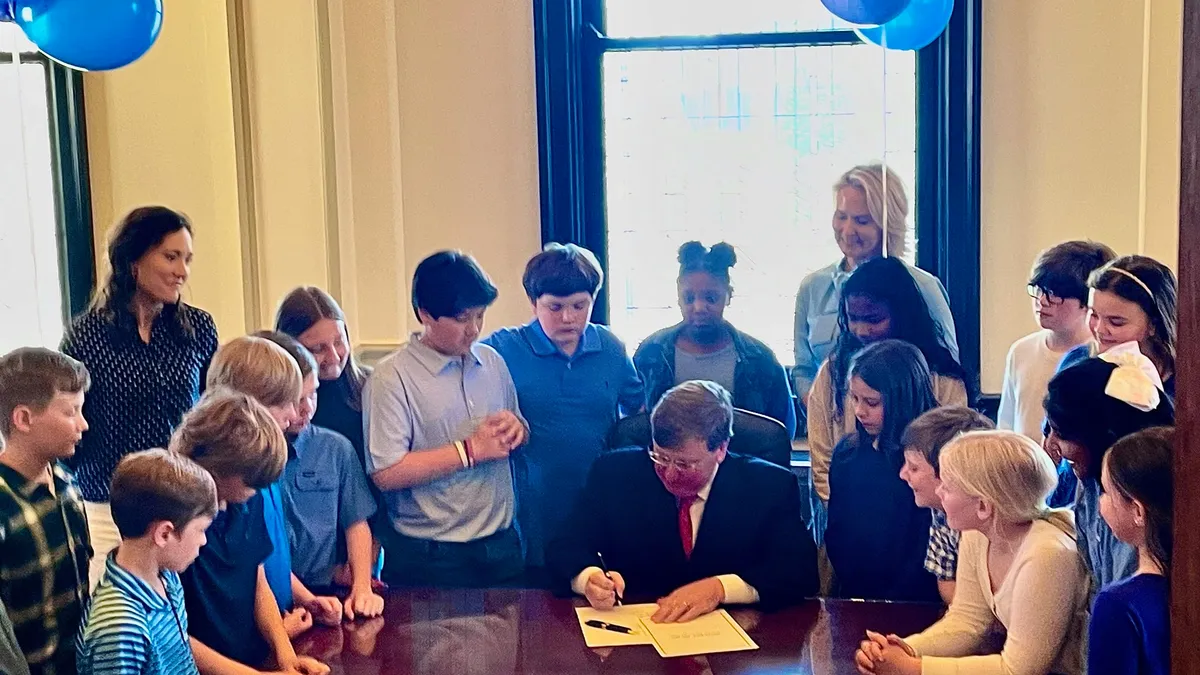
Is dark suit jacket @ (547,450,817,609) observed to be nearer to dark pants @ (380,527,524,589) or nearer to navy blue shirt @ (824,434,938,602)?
navy blue shirt @ (824,434,938,602)

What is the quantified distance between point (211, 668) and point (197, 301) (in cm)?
233

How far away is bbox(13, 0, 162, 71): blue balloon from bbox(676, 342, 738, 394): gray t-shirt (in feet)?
5.31

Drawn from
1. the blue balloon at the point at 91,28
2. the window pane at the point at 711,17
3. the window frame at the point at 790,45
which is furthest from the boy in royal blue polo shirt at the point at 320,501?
the window pane at the point at 711,17

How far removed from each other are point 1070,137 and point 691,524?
2.23 meters

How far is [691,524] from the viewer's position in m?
2.50

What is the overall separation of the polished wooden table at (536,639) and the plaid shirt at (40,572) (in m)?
0.42

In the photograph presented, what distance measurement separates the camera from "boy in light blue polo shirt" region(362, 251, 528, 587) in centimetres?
274

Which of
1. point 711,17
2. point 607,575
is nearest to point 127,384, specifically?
point 607,575

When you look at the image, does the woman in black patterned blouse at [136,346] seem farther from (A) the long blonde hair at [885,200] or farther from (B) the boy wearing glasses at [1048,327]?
(B) the boy wearing glasses at [1048,327]

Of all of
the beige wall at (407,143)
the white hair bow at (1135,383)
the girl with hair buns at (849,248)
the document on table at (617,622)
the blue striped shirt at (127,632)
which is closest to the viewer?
the blue striped shirt at (127,632)

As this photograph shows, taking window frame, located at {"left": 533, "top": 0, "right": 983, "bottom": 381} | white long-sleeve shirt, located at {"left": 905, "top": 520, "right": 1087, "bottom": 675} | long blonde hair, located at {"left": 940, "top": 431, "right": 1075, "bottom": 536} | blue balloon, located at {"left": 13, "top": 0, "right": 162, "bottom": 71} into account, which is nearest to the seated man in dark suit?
white long-sleeve shirt, located at {"left": 905, "top": 520, "right": 1087, "bottom": 675}

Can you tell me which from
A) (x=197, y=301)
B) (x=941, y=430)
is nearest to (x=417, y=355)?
(x=941, y=430)

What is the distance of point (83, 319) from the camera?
9.45ft

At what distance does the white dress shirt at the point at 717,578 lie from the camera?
236 centimetres
